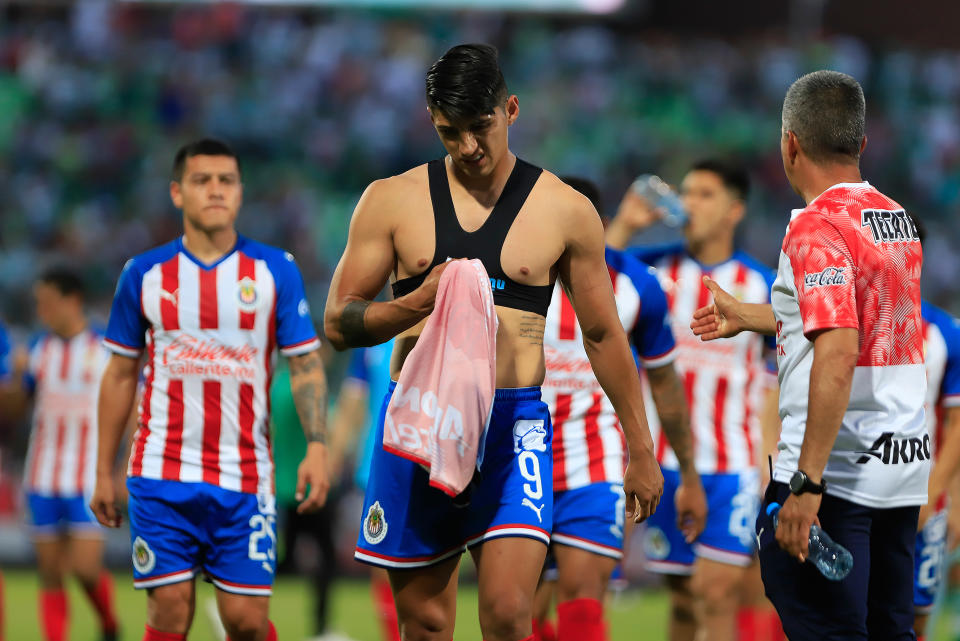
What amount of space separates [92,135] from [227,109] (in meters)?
1.97

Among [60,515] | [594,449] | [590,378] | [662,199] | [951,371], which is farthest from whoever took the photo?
[60,515]

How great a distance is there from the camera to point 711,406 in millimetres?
7191

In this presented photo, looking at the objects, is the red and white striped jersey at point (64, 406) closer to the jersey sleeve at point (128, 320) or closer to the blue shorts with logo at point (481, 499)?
the jersey sleeve at point (128, 320)

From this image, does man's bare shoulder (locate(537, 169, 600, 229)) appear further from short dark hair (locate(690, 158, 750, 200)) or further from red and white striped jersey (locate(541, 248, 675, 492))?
short dark hair (locate(690, 158, 750, 200))

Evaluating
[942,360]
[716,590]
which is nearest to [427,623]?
[716,590]

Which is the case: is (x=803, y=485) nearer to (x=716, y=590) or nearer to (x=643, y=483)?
(x=643, y=483)

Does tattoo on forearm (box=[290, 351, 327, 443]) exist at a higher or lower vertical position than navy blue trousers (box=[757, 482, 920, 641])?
higher

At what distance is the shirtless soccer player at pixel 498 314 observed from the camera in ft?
13.3

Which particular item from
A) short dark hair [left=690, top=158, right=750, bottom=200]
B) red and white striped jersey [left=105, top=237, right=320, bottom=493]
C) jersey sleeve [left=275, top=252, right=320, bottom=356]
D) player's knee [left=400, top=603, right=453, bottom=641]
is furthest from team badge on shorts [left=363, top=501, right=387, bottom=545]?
short dark hair [left=690, top=158, right=750, bottom=200]

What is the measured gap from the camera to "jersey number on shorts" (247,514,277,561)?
547 cm

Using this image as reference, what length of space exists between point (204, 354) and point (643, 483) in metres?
2.22

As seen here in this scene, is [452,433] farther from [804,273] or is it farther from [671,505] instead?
[671,505]

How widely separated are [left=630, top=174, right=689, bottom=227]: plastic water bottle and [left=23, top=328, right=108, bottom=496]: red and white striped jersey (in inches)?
170

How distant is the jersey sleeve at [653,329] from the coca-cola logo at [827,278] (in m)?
2.14
